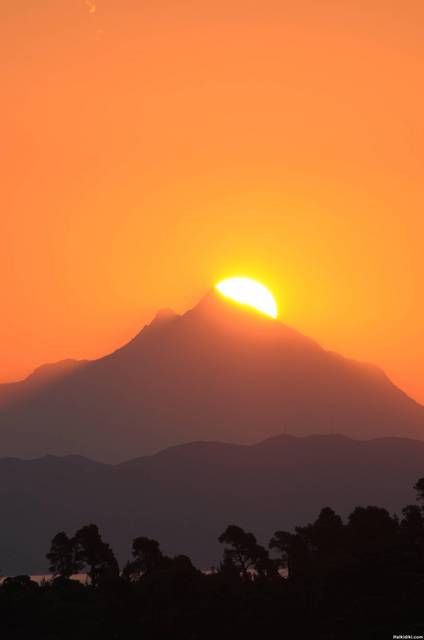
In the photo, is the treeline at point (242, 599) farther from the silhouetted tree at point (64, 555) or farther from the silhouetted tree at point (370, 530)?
the silhouetted tree at point (64, 555)

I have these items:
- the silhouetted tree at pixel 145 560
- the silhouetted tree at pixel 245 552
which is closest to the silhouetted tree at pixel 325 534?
the silhouetted tree at pixel 245 552

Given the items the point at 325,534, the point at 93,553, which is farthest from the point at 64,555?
the point at 325,534

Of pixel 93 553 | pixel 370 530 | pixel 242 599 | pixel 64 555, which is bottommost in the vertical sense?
pixel 242 599

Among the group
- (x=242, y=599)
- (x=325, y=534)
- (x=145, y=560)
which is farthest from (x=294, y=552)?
(x=242, y=599)

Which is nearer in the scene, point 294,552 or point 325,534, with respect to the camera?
Answer: point 294,552

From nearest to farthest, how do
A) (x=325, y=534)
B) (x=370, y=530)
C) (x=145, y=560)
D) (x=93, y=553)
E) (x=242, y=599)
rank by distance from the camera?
(x=242, y=599)
(x=145, y=560)
(x=370, y=530)
(x=93, y=553)
(x=325, y=534)

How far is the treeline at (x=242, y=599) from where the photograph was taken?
143125 mm

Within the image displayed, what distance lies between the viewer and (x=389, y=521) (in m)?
185

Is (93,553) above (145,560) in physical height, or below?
above

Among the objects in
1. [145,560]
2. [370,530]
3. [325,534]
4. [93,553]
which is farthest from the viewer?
[325,534]

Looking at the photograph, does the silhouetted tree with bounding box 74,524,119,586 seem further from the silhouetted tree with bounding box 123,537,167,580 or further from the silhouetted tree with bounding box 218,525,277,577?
the silhouetted tree with bounding box 218,525,277,577

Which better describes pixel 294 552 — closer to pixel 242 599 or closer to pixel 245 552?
pixel 245 552

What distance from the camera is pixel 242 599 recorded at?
15175 centimetres

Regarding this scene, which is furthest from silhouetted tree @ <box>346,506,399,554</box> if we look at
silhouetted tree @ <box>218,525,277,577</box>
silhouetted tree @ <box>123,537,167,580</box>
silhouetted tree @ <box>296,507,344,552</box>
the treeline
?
silhouetted tree @ <box>123,537,167,580</box>
